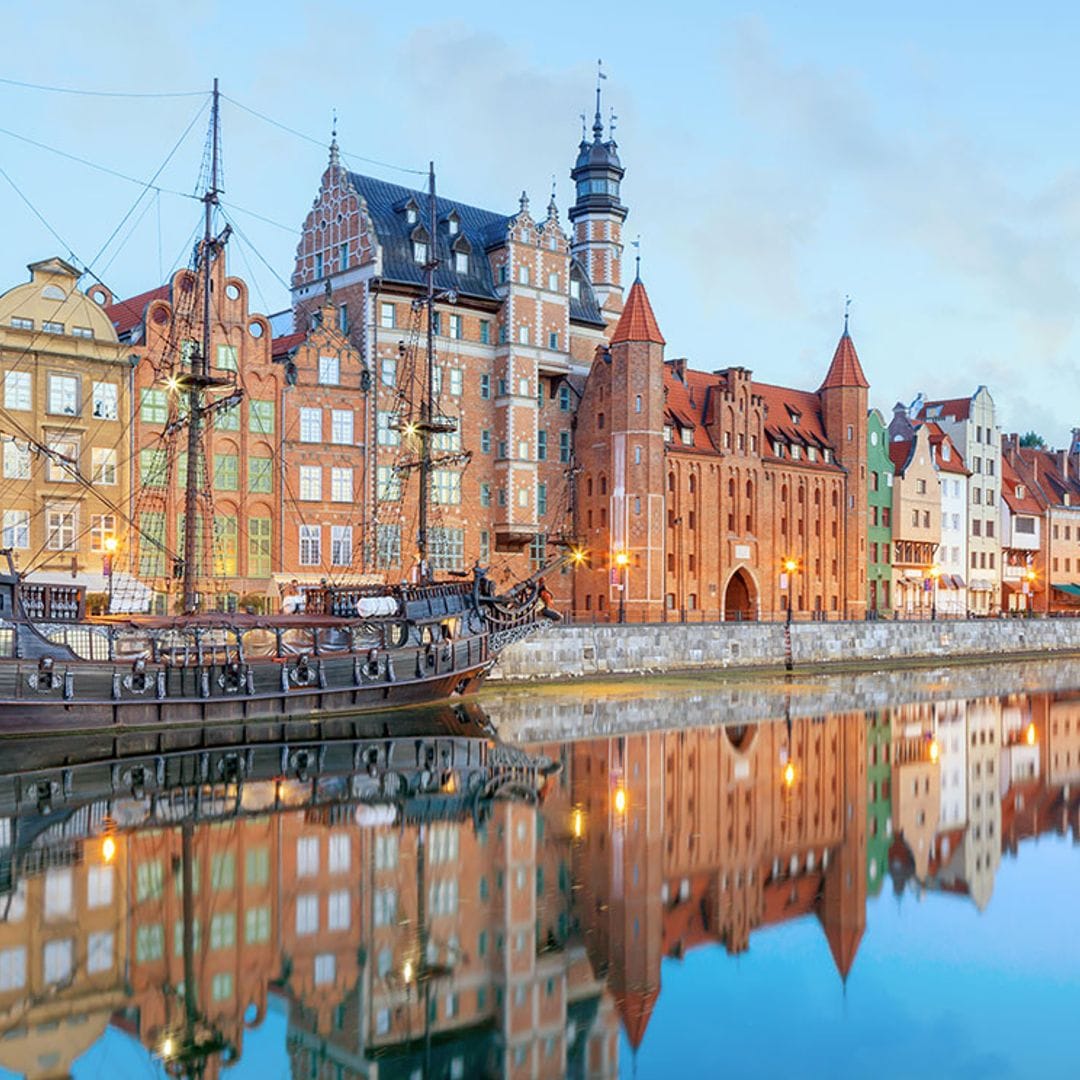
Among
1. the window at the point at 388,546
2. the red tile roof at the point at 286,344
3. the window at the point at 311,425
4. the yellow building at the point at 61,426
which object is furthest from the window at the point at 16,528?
the window at the point at 388,546

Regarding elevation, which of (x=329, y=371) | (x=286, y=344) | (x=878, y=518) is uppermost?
(x=286, y=344)

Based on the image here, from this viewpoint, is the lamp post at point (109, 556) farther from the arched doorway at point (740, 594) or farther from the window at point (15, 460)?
the arched doorway at point (740, 594)

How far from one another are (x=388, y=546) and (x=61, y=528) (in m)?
15.4

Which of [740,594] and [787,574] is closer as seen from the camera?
[787,574]

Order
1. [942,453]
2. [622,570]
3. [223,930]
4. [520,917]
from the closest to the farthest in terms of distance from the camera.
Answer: [223,930]
[520,917]
[622,570]
[942,453]

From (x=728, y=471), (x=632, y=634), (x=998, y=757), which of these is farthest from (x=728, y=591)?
(x=998, y=757)

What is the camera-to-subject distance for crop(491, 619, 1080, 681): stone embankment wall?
54062mm

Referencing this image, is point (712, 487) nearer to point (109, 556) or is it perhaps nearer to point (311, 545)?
point (311, 545)

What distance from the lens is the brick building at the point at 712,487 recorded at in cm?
6625

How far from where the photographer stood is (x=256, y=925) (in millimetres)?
17000

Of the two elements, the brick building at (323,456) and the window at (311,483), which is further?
the window at (311,483)

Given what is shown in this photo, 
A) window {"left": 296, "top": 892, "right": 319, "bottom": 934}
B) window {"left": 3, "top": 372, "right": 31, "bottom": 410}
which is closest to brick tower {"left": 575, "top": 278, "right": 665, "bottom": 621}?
window {"left": 3, "top": 372, "right": 31, "bottom": 410}

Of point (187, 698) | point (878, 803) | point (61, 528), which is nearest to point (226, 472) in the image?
point (61, 528)

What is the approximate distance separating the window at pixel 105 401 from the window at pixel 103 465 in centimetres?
137
